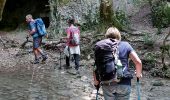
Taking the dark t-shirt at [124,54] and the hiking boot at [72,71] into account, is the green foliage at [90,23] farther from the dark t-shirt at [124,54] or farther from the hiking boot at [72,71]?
the dark t-shirt at [124,54]

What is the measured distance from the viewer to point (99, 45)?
20.1 ft

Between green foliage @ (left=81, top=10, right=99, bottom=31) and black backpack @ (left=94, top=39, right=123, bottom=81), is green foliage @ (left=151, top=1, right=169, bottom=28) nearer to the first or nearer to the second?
green foliage @ (left=81, top=10, right=99, bottom=31)

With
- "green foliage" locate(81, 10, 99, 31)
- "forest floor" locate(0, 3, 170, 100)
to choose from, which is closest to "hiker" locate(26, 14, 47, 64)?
"forest floor" locate(0, 3, 170, 100)

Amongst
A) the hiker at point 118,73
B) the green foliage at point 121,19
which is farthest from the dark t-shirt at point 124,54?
the green foliage at point 121,19

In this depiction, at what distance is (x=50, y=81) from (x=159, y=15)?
12762 millimetres

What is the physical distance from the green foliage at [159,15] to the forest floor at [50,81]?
6.26 metres

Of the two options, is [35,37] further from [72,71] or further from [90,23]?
[90,23]

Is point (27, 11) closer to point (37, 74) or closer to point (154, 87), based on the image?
point (37, 74)

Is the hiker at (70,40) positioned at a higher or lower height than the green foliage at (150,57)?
higher

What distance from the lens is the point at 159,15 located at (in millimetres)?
23297

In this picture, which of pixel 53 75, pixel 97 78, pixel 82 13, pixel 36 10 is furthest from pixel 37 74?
pixel 36 10

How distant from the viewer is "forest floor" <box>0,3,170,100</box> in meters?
9.96

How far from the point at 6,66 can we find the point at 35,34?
4.57 feet

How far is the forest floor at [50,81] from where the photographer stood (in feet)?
32.7
